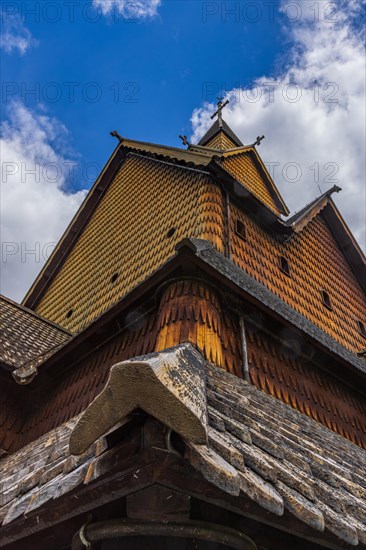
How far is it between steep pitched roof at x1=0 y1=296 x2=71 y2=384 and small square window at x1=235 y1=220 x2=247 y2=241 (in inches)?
144

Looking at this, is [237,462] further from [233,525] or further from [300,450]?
[300,450]

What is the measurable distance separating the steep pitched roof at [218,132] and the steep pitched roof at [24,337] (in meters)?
8.28

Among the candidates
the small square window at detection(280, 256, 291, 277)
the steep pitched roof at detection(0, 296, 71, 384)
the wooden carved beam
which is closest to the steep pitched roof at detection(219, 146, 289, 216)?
the small square window at detection(280, 256, 291, 277)

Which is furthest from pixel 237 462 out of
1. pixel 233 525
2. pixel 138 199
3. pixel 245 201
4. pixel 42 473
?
pixel 138 199

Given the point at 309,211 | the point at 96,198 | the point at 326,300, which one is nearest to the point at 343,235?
the point at 309,211

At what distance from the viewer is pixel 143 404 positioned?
159 centimetres

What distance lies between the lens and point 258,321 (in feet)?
18.4

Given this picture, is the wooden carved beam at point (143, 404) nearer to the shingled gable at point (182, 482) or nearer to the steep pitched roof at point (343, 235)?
the shingled gable at point (182, 482)

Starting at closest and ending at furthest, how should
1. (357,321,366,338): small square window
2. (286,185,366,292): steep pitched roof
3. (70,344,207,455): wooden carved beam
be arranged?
1. (70,344,207,455): wooden carved beam
2. (357,321,366,338): small square window
3. (286,185,366,292): steep pitched roof

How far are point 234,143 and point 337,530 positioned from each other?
46.7 ft

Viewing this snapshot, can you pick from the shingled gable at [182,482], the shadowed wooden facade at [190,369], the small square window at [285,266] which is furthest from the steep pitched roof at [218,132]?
the shingled gable at [182,482]

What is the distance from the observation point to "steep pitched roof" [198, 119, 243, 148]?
14679 mm

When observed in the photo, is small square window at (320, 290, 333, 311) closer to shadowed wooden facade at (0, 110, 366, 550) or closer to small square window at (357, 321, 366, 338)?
shadowed wooden facade at (0, 110, 366, 550)

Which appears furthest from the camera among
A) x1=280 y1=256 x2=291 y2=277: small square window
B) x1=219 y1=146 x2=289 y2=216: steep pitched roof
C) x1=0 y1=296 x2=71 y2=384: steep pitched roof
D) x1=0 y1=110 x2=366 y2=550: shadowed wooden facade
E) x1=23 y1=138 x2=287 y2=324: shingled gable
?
x1=219 y1=146 x2=289 y2=216: steep pitched roof
